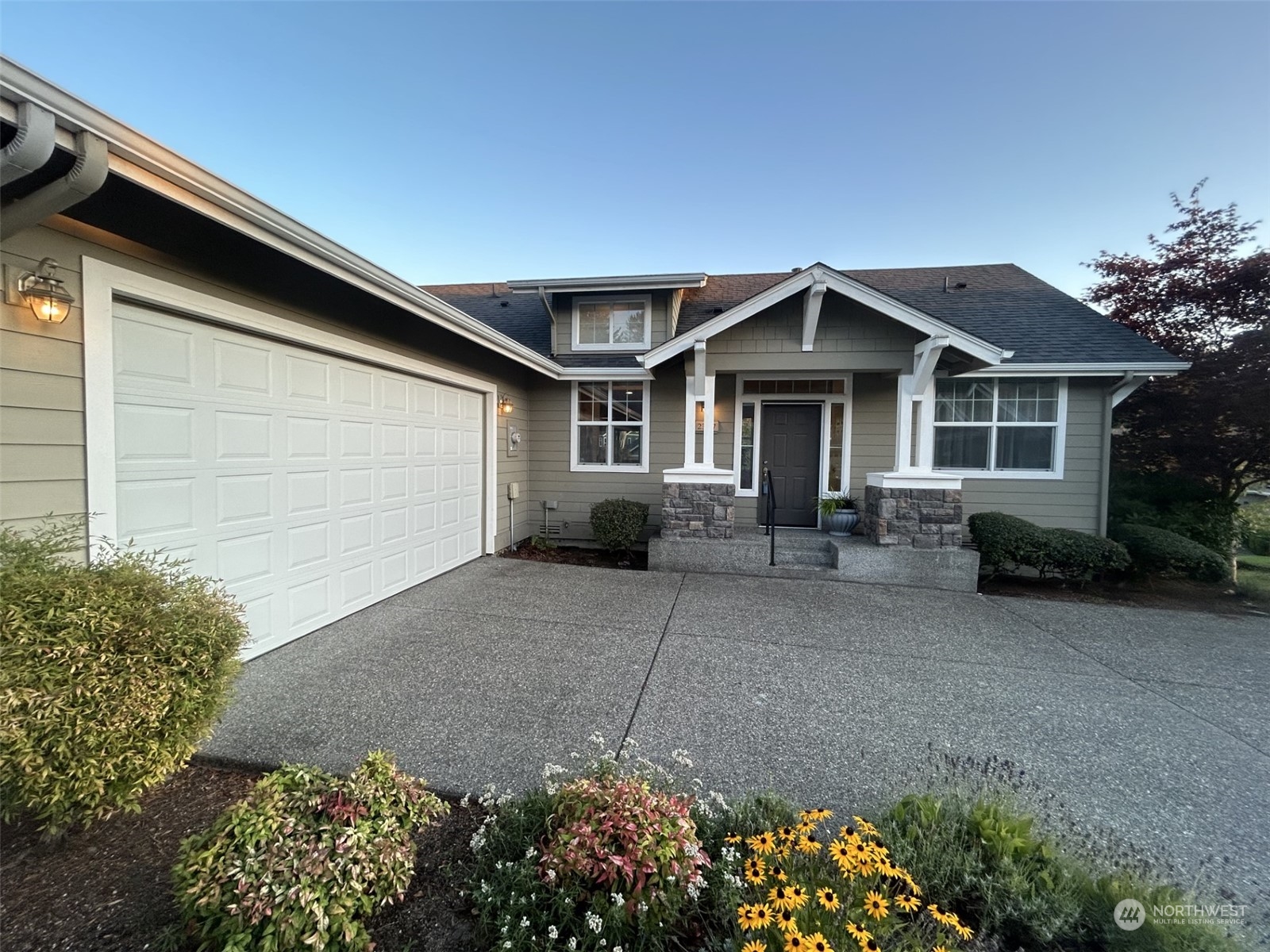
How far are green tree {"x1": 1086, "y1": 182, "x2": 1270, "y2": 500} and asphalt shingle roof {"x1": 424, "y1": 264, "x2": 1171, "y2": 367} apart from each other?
0.83 m

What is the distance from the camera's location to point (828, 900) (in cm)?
141

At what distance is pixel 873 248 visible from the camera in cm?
995

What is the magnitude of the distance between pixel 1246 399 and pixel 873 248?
238 inches

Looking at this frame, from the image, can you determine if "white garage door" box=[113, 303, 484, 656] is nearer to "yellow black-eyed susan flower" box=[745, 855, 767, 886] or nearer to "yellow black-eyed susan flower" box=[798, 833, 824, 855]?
"yellow black-eyed susan flower" box=[745, 855, 767, 886]

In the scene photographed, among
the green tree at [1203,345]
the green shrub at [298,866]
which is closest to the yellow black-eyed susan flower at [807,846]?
the green shrub at [298,866]

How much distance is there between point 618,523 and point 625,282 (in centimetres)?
373

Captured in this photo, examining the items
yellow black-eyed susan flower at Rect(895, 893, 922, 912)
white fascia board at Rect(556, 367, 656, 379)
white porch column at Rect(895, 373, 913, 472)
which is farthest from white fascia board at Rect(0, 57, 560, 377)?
white porch column at Rect(895, 373, 913, 472)

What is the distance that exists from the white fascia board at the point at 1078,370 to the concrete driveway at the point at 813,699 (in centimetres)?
316

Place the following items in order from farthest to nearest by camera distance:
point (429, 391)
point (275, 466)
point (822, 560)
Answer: point (822, 560), point (429, 391), point (275, 466)

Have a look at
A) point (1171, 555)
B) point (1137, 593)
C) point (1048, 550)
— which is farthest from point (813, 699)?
point (1171, 555)

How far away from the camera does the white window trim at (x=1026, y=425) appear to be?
6.88 meters

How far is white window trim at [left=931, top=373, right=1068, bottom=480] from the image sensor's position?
6883 mm

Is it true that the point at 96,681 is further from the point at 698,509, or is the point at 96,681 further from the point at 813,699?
the point at 698,509

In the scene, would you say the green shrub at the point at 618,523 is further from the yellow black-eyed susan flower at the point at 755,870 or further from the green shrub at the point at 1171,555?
the green shrub at the point at 1171,555
